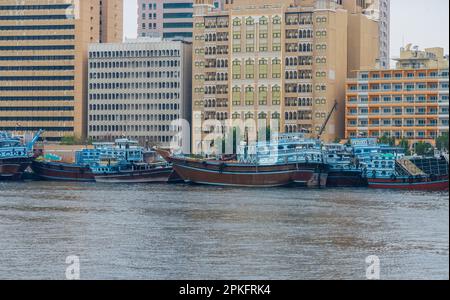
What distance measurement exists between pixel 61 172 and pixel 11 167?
8709 mm

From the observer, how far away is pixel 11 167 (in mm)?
184125

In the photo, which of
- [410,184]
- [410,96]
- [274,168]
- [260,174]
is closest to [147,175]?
[260,174]

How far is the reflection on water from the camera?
48438mm

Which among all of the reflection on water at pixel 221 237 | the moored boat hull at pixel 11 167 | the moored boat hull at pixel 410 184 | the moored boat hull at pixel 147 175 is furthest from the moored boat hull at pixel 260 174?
the reflection on water at pixel 221 237

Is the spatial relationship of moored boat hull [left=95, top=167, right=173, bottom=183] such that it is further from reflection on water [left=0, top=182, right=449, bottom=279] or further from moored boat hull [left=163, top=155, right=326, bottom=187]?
reflection on water [left=0, top=182, right=449, bottom=279]

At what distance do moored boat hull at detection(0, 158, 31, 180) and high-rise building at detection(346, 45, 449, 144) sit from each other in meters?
62.3

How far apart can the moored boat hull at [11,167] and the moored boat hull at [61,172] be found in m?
4.08

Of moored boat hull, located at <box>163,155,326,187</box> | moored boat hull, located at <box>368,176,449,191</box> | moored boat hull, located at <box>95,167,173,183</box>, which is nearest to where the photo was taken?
moored boat hull, located at <box>368,176,449,191</box>

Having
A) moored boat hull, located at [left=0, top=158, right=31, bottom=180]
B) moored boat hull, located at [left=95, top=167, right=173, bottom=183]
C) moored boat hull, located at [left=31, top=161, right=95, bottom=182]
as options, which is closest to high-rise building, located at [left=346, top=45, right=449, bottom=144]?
Answer: moored boat hull, located at [left=95, top=167, right=173, bottom=183]

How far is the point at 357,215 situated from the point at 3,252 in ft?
144

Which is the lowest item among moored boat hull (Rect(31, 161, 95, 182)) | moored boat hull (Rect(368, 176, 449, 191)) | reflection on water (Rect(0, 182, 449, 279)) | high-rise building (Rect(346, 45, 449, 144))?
reflection on water (Rect(0, 182, 449, 279))

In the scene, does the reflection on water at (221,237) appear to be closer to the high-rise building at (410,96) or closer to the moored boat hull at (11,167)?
the moored boat hull at (11,167)

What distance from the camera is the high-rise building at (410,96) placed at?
632 ft
